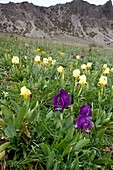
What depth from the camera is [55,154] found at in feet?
8.59

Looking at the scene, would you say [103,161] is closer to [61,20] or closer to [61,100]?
[61,100]

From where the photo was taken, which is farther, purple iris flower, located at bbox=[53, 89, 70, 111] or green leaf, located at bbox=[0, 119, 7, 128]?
green leaf, located at bbox=[0, 119, 7, 128]

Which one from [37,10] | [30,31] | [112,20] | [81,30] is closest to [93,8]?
[112,20]

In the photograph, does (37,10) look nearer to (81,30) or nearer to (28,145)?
(81,30)

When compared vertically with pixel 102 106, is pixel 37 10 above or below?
above

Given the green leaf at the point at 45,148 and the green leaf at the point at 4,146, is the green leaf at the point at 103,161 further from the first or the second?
the green leaf at the point at 4,146

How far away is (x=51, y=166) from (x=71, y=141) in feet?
1.40

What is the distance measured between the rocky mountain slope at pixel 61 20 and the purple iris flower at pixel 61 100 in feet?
362

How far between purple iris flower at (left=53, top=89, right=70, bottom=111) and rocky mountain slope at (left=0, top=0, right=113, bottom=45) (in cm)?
11039

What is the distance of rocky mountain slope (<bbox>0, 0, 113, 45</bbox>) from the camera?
120 m

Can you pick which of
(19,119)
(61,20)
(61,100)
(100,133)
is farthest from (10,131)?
(61,20)

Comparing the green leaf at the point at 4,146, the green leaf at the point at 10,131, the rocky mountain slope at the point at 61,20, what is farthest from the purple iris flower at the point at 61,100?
the rocky mountain slope at the point at 61,20

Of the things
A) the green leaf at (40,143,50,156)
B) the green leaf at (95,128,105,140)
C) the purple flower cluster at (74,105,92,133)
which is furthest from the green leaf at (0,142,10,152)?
the green leaf at (95,128,105,140)

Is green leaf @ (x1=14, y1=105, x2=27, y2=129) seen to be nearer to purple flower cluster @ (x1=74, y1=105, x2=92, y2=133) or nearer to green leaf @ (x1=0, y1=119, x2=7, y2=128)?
green leaf @ (x1=0, y1=119, x2=7, y2=128)
